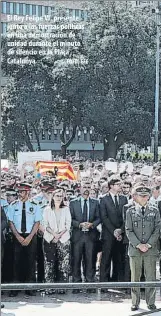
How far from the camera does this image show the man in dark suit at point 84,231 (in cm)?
477

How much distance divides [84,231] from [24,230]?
0.39 metres

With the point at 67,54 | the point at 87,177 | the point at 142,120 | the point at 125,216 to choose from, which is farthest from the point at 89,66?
the point at 125,216

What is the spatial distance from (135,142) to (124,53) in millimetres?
501

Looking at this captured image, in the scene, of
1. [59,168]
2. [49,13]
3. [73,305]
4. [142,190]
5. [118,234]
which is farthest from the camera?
[118,234]

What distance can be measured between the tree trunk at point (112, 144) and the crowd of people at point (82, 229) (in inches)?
11.1

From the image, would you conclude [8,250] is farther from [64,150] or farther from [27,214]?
[64,150]

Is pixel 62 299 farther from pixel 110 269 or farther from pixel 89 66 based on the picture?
pixel 89 66

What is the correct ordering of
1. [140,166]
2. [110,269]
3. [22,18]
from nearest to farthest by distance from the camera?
1. [22,18]
2. [140,166]
3. [110,269]

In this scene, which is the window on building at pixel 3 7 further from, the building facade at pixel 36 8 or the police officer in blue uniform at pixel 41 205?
the police officer in blue uniform at pixel 41 205

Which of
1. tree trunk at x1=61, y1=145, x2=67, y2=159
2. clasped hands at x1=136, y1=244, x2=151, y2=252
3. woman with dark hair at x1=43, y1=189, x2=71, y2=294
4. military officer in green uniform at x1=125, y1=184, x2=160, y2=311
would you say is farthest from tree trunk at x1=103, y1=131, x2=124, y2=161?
clasped hands at x1=136, y1=244, x2=151, y2=252

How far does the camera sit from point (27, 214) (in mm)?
4785

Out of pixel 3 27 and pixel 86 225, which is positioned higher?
pixel 3 27

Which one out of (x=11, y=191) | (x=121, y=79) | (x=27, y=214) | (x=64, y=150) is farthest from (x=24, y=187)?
(x=121, y=79)

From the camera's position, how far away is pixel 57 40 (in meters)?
4.02
